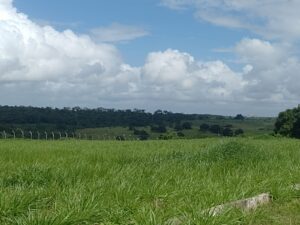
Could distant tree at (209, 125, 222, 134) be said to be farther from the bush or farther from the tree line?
the bush

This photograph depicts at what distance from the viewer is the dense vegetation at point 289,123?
62281 millimetres

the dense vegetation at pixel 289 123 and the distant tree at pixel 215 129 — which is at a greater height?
the dense vegetation at pixel 289 123

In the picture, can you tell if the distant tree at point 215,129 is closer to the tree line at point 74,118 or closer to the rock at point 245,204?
the tree line at point 74,118

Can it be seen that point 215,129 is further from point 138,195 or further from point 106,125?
point 138,195

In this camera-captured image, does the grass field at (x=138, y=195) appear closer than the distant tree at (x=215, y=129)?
Yes

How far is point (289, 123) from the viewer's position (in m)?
63.2

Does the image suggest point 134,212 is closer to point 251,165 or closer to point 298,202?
point 298,202

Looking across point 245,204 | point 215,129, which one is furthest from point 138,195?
point 215,129

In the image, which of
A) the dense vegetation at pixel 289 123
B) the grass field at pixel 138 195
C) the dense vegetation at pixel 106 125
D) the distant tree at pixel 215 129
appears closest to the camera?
the grass field at pixel 138 195

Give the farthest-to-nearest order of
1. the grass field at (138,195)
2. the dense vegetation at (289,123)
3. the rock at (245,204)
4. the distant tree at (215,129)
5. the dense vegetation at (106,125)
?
1. the distant tree at (215,129)
2. the dense vegetation at (106,125)
3. the dense vegetation at (289,123)
4. the rock at (245,204)
5. the grass field at (138,195)

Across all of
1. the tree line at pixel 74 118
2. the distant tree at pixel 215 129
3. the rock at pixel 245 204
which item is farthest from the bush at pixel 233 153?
the distant tree at pixel 215 129

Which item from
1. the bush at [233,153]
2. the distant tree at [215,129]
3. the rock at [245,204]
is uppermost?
the bush at [233,153]

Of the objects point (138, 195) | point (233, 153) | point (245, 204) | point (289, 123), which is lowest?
point (245, 204)

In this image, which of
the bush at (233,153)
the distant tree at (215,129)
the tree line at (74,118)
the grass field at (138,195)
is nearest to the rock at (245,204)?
the grass field at (138,195)
